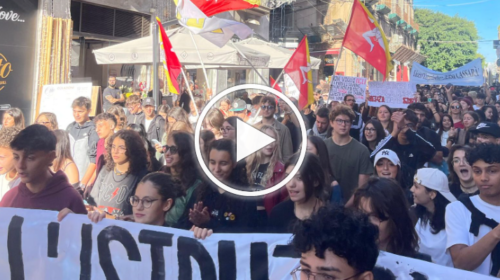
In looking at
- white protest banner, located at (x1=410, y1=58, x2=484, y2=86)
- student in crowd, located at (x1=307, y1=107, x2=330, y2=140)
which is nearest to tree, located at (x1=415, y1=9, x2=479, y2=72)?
white protest banner, located at (x1=410, y1=58, x2=484, y2=86)

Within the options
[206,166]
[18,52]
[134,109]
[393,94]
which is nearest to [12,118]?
[134,109]

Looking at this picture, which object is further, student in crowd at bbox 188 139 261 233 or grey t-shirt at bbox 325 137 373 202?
grey t-shirt at bbox 325 137 373 202

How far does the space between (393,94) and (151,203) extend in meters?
6.41

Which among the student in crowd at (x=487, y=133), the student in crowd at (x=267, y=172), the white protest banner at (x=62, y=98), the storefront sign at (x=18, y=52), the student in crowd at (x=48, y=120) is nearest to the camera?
the student in crowd at (x=267, y=172)

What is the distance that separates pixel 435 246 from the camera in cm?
315

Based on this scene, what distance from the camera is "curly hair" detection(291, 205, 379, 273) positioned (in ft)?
6.48

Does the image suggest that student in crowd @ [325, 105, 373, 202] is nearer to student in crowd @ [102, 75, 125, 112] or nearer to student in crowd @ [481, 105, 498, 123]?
student in crowd @ [481, 105, 498, 123]

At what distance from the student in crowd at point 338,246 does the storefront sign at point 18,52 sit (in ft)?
32.2

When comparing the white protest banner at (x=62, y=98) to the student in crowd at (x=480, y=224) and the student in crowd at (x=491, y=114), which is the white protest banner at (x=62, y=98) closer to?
the student in crowd at (x=480, y=224)

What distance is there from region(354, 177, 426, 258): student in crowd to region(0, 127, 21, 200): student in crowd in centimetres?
271

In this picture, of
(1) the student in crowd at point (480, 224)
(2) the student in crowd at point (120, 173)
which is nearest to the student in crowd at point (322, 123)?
(2) the student in crowd at point (120, 173)

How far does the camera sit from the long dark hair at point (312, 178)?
3408mm

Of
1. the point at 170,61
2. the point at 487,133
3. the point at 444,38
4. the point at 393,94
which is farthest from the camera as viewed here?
the point at 444,38

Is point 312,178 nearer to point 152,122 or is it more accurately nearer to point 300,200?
point 300,200
